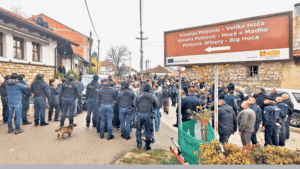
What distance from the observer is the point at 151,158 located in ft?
14.2

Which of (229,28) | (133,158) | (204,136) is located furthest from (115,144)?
(229,28)

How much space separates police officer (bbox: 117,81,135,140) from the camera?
5.68m

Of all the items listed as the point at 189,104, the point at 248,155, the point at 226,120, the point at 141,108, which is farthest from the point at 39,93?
the point at 248,155

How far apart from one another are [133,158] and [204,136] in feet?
5.97

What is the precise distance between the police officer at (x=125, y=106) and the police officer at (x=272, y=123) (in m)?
4.52

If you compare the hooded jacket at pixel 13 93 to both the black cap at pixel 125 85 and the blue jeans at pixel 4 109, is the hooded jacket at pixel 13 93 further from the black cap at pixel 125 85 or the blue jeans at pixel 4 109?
the black cap at pixel 125 85

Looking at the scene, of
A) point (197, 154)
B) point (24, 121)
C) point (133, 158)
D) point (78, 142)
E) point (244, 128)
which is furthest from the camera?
point (24, 121)

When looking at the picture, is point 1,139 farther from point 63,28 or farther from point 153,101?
point 63,28

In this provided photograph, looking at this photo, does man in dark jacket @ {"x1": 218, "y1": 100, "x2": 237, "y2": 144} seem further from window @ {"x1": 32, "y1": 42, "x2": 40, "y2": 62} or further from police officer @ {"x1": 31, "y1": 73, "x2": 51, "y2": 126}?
window @ {"x1": 32, "y1": 42, "x2": 40, "y2": 62}

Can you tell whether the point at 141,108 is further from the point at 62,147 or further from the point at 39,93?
the point at 39,93

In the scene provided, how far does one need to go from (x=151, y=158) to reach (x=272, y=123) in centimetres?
417

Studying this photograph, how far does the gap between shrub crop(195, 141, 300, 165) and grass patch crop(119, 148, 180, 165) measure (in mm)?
1382

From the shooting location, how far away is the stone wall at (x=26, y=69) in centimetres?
838

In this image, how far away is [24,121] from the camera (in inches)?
277
